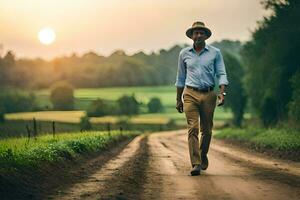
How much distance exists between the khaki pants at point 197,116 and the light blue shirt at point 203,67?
0.20 metres

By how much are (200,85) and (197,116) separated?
0.58 m

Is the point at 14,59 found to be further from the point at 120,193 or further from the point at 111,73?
the point at 120,193

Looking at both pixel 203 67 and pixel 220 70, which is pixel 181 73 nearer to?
pixel 203 67

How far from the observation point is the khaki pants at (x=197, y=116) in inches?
380

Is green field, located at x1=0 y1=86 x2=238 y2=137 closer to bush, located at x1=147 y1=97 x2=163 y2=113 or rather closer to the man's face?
bush, located at x1=147 y1=97 x2=163 y2=113

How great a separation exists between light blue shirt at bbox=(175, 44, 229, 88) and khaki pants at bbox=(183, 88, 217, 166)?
0.66ft

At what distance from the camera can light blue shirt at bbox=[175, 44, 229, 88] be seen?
32.0ft

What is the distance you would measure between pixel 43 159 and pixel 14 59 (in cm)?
2757

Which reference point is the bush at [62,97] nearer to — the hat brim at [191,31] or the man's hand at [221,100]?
the hat brim at [191,31]

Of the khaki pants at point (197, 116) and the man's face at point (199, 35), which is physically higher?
the man's face at point (199, 35)

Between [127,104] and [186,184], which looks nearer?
[186,184]

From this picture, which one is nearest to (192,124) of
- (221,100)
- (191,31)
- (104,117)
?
(221,100)

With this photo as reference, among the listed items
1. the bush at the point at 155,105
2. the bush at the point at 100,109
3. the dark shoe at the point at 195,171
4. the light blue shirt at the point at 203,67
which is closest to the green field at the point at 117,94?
the bush at the point at 100,109

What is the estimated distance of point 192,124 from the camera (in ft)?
31.8
